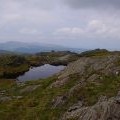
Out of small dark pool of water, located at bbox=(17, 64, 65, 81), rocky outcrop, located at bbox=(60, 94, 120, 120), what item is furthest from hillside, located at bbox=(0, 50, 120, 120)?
small dark pool of water, located at bbox=(17, 64, 65, 81)

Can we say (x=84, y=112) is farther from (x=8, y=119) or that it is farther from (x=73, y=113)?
(x=8, y=119)

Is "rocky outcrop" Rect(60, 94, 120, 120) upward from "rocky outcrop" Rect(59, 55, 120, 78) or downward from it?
downward

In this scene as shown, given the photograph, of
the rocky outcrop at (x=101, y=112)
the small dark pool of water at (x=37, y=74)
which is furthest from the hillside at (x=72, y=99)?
the small dark pool of water at (x=37, y=74)

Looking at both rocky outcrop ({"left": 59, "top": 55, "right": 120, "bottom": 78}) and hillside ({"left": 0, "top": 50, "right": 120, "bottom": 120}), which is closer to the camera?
hillside ({"left": 0, "top": 50, "right": 120, "bottom": 120})

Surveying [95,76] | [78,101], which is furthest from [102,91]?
[95,76]

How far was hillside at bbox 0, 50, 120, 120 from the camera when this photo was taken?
36.9 m

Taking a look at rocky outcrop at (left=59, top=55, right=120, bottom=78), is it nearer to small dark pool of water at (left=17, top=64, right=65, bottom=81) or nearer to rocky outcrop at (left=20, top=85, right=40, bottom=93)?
rocky outcrop at (left=20, top=85, right=40, bottom=93)

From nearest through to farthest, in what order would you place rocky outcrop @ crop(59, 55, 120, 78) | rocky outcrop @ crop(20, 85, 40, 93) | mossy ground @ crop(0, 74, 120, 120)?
mossy ground @ crop(0, 74, 120, 120), rocky outcrop @ crop(59, 55, 120, 78), rocky outcrop @ crop(20, 85, 40, 93)

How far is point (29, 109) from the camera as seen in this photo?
47.1 metres

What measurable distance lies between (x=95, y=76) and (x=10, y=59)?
87091 mm

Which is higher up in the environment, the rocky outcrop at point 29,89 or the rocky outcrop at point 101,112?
the rocky outcrop at point 101,112

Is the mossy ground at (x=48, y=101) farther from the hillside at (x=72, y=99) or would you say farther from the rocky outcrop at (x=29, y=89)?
the rocky outcrop at (x=29, y=89)

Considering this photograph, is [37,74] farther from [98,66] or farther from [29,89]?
[29,89]

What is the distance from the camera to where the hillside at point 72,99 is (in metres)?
36.9
